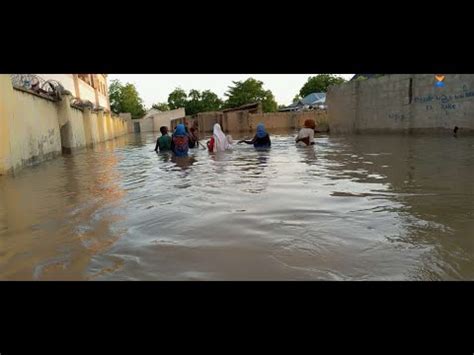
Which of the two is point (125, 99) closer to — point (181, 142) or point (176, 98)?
point (176, 98)

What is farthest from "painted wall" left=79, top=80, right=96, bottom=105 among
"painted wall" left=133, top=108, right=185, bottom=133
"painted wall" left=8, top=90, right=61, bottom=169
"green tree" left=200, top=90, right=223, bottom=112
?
"green tree" left=200, top=90, right=223, bottom=112

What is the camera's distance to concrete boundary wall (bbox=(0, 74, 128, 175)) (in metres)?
7.63

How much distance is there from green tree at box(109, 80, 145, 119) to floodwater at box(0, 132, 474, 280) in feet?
190

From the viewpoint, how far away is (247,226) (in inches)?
147

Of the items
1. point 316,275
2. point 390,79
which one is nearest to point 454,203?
point 316,275

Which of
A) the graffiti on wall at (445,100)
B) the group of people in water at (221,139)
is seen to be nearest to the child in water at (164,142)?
the group of people in water at (221,139)

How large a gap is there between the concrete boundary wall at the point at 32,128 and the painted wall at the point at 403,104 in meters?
12.2

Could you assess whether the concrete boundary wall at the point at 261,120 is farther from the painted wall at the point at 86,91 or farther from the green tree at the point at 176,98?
the green tree at the point at 176,98

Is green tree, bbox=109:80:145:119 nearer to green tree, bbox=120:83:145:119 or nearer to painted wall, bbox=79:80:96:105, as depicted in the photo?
green tree, bbox=120:83:145:119
